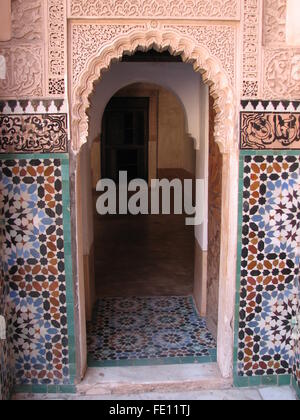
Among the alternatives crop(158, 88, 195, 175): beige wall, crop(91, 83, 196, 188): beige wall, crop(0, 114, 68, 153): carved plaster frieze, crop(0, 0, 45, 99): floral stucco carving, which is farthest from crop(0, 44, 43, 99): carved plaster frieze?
crop(158, 88, 195, 175): beige wall

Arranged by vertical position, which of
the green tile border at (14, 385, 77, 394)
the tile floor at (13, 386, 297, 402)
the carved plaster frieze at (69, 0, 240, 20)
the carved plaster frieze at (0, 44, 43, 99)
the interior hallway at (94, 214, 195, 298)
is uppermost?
the carved plaster frieze at (69, 0, 240, 20)

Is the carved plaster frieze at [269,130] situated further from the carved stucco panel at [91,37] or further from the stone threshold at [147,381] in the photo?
the stone threshold at [147,381]

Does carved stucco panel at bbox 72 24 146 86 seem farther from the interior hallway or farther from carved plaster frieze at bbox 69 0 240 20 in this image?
the interior hallway

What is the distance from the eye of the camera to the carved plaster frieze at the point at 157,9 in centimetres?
225

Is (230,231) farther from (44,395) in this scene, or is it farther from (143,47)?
(44,395)

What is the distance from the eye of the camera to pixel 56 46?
2254 millimetres

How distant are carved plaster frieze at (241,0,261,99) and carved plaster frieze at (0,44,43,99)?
39.7 inches

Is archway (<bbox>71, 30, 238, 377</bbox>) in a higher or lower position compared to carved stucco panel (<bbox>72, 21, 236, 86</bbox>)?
lower

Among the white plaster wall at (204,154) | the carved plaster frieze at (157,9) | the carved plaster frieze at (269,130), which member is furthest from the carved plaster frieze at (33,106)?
the white plaster wall at (204,154)

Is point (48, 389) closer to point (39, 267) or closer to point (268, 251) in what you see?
point (39, 267)

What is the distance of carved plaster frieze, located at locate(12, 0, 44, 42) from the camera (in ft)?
7.34

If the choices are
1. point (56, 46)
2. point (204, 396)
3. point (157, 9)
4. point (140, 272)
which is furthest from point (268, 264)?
point (140, 272)

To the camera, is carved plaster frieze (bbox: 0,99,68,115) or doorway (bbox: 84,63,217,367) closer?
carved plaster frieze (bbox: 0,99,68,115)

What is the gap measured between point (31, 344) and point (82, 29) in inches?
65.1
